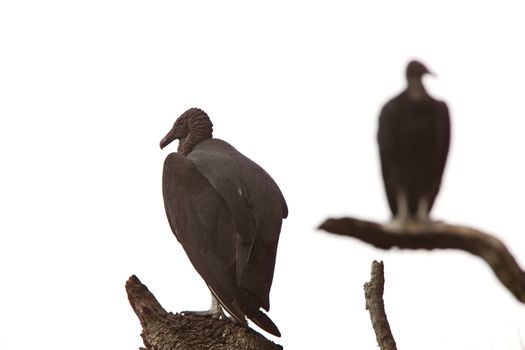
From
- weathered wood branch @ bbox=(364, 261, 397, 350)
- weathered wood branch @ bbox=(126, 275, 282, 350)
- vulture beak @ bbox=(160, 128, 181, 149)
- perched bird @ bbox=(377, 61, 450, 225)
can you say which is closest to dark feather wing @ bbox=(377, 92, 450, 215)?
perched bird @ bbox=(377, 61, 450, 225)

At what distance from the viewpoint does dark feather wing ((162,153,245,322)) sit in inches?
191

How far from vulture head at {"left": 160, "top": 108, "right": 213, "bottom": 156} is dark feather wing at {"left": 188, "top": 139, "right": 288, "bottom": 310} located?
27cm

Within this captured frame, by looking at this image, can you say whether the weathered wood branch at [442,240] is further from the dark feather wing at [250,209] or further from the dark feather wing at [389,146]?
the dark feather wing at [250,209]

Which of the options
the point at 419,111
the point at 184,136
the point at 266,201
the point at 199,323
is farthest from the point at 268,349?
the point at 419,111

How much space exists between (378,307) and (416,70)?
7.00ft

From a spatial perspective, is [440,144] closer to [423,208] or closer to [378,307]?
[423,208]

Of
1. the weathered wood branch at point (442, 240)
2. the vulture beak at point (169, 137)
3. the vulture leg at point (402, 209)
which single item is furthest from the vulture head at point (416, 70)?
the vulture beak at point (169, 137)

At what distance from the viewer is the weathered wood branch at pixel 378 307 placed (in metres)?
4.51

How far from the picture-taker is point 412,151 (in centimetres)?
257

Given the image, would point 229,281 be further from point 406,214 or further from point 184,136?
point 406,214

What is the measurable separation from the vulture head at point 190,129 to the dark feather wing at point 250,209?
0.89 ft

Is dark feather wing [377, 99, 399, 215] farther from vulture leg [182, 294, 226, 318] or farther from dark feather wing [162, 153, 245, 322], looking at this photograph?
vulture leg [182, 294, 226, 318]

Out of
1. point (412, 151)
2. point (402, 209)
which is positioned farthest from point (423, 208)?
point (412, 151)

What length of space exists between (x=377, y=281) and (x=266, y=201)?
914 mm
